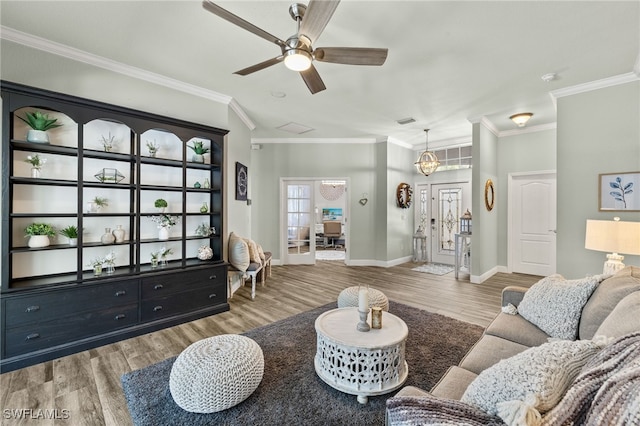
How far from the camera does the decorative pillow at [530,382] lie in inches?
29.4

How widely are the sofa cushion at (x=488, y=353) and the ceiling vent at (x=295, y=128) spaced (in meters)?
4.45

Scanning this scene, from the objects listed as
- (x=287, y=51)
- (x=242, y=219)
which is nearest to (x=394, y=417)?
(x=287, y=51)

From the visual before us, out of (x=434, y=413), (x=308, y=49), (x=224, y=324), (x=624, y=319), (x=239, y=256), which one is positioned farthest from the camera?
(x=239, y=256)

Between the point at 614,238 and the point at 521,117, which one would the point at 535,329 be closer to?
the point at 614,238

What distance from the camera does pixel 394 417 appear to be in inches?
32.4

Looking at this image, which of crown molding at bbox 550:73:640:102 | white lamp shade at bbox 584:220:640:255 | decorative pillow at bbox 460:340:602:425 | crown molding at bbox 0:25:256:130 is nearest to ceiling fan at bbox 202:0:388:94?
crown molding at bbox 0:25:256:130

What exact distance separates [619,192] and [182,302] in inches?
205

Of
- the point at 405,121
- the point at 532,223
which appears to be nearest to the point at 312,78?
the point at 405,121

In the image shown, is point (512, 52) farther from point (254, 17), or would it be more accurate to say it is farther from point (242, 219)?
point (242, 219)

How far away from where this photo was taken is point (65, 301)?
2.39 metres

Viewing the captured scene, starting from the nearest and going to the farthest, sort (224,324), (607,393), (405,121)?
(607,393) < (224,324) < (405,121)

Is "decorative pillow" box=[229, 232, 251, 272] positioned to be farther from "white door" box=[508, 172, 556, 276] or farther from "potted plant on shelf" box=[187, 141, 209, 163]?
"white door" box=[508, 172, 556, 276]

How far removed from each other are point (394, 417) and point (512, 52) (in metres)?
3.35

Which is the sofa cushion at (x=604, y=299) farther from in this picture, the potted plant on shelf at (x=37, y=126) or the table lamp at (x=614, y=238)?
the potted plant on shelf at (x=37, y=126)
